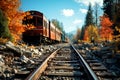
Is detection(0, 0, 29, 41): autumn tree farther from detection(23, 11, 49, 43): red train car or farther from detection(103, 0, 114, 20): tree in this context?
detection(103, 0, 114, 20): tree

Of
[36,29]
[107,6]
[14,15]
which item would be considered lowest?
[36,29]

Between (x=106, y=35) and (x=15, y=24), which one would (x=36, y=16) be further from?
(x=106, y=35)

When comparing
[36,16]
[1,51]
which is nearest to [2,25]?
[1,51]

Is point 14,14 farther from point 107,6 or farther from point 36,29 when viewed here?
point 107,6

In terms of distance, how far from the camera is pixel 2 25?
15.4 m

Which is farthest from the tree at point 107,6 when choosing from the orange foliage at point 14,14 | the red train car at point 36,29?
the orange foliage at point 14,14

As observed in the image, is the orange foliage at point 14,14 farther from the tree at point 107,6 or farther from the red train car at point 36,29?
the tree at point 107,6

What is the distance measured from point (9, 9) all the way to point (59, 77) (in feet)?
48.1

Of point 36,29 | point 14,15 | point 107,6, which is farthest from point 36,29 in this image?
point 107,6

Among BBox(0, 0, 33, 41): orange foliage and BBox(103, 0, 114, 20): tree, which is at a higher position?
BBox(103, 0, 114, 20): tree

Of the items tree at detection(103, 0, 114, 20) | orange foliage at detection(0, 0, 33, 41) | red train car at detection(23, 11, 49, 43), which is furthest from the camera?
tree at detection(103, 0, 114, 20)

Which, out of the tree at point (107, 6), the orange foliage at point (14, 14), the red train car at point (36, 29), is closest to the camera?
the orange foliage at point (14, 14)

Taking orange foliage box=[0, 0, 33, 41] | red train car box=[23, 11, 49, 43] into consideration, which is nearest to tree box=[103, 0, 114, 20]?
red train car box=[23, 11, 49, 43]

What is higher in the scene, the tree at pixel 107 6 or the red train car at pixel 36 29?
the tree at pixel 107 6
